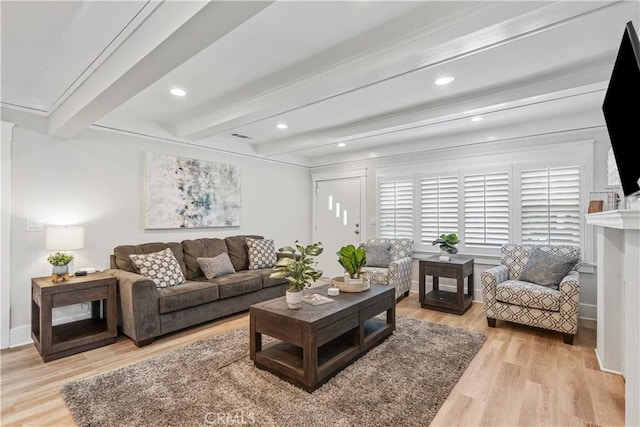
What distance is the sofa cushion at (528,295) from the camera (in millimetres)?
2994

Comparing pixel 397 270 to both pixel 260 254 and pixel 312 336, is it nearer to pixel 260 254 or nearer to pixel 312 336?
pixel 260 254

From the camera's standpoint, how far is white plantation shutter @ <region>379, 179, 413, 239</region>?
5078 mm

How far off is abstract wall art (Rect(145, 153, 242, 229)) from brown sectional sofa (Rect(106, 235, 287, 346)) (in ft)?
1.14

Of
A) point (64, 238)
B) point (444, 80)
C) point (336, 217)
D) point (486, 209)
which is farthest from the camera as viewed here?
point (336, 217)

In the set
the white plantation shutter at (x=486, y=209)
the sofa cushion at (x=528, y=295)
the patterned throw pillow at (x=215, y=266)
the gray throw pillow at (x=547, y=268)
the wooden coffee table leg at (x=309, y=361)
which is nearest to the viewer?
the wooden coffee table leg at (x=309, y=361)

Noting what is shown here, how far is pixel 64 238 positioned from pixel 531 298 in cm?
465

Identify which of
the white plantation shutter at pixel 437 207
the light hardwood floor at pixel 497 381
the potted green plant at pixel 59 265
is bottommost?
the light hardwood floor at pixel 497 381

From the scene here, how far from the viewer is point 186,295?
3.23 metres

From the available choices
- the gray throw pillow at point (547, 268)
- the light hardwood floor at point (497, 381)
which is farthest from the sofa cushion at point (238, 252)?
the gray throw pillow at point (547, 268)

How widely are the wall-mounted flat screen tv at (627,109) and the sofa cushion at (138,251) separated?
415 cm

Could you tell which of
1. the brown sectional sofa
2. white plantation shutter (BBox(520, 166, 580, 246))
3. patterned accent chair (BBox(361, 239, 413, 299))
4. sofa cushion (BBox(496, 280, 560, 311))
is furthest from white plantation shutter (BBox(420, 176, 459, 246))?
the brown sectional sofa

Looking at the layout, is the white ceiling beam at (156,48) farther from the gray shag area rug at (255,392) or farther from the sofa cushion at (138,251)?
the gray shag area rug at (255,392)

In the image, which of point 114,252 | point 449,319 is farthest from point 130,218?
point 449,319

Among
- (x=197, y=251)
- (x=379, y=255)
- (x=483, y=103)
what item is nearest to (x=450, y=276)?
(x=379, y=255)
